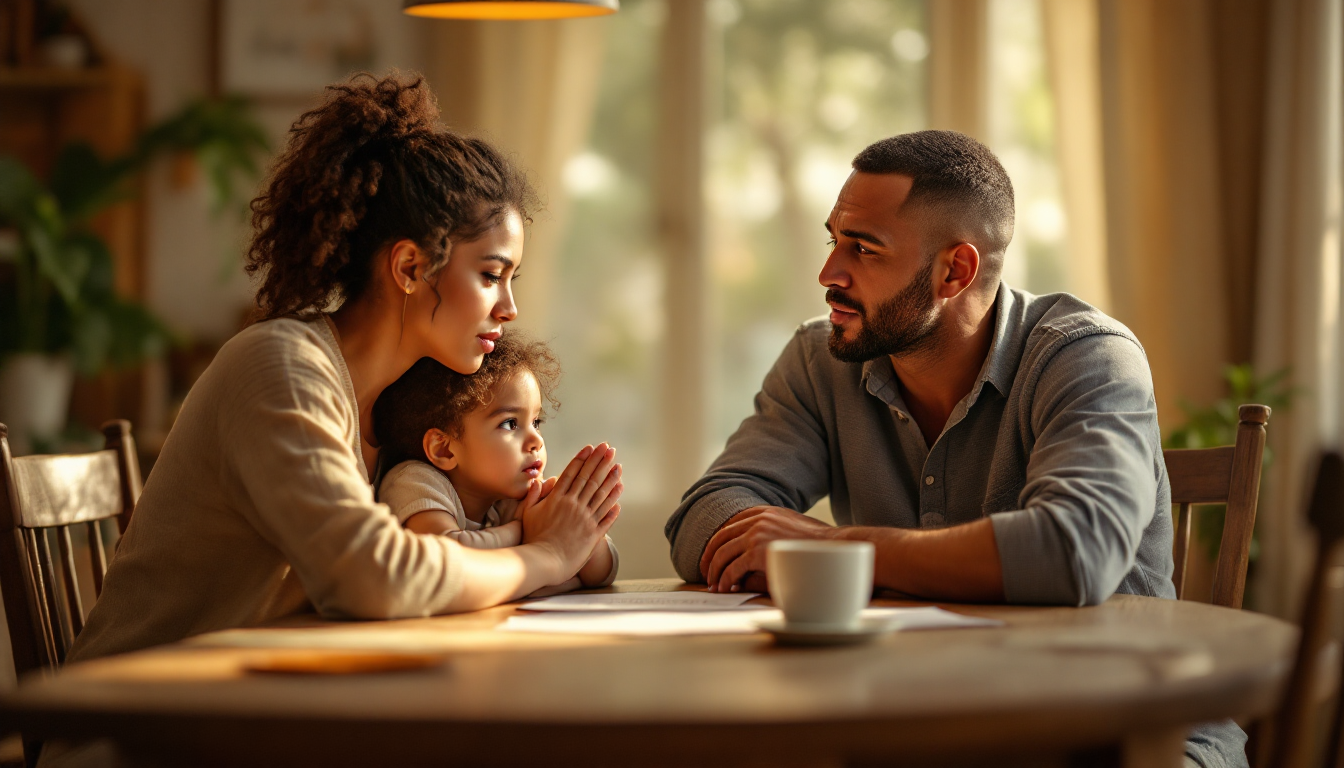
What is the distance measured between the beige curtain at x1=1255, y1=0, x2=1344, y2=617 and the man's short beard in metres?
1.79

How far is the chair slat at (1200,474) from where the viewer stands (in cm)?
172

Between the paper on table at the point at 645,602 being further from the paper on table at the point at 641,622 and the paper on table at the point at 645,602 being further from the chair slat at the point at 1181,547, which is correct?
the chair slat at the point at 1181,547

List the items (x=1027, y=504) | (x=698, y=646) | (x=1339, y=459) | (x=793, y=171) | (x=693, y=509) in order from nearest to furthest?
(x=1339, y=459)
(x=698, y=646)
(x=1027, y=504)
(x=693, y=509)
(x=793, y=171)

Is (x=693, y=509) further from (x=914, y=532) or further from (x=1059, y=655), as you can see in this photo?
(x=1059, y=655)

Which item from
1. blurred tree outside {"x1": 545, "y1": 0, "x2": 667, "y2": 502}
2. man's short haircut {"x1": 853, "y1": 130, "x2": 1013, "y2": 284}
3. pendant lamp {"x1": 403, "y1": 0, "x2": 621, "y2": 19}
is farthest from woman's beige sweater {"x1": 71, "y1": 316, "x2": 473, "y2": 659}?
blurred tree outside {"x1": 545, "y1": 0, "x2": 667, "y2": 502}

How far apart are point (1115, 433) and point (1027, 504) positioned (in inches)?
6.2

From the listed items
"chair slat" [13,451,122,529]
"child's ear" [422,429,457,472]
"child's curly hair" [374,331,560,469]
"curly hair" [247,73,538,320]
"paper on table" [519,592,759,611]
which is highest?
"curly hair" [247,73,538,320]

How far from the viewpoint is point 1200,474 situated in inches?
68.4

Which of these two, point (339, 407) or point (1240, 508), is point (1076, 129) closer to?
point (1240, 508)

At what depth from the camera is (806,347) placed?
1964 millimetres

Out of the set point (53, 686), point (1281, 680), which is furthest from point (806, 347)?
point (53, 686)

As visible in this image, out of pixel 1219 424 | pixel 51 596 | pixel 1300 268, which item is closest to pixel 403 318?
pixel 51 596

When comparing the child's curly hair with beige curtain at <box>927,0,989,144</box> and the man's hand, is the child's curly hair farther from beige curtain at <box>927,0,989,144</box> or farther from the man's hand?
beige curtain at <box>927,0,989,144</box>

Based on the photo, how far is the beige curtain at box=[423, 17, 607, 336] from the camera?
376 cm
